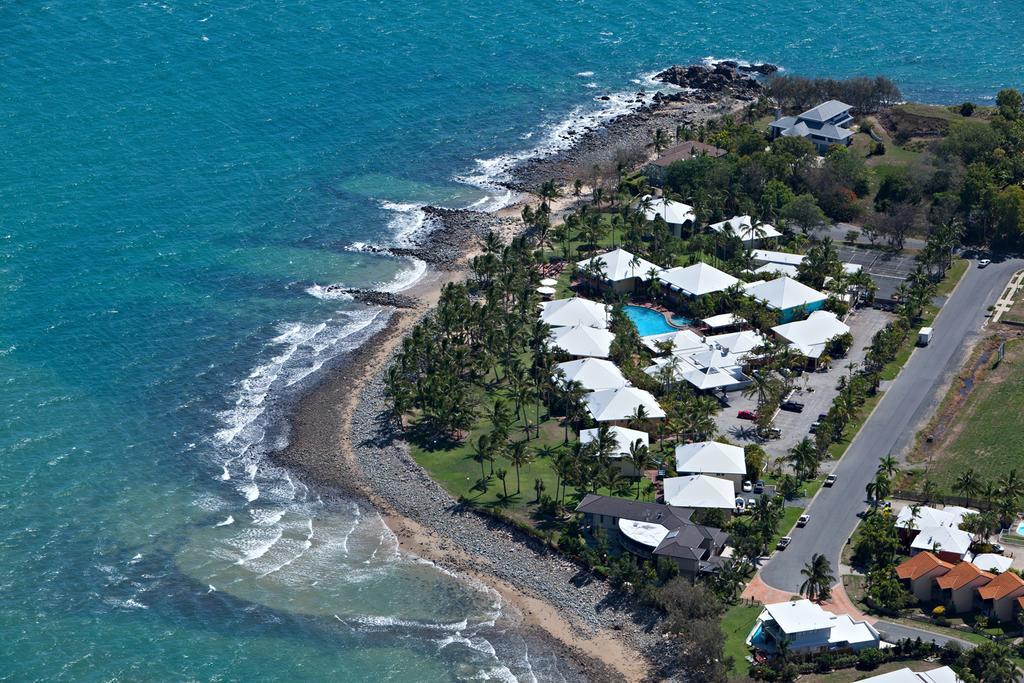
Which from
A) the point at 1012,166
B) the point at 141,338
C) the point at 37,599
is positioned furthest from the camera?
the point at 1012,166

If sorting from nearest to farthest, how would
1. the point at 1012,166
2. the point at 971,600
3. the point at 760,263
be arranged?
the point at 971,600 → the point at 760,263 → the point at 1012,166

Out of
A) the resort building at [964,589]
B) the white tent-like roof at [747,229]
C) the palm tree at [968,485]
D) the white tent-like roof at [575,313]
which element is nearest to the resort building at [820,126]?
the white tent-like roof at [747,229]

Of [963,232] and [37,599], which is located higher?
[963,232]

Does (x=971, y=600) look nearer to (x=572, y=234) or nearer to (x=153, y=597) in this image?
(x=153, y=597)

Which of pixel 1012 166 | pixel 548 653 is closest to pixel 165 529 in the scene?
pixel 548 653

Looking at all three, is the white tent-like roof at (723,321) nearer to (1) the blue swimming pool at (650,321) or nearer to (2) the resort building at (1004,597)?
(1) the blue swimming pool at (650,321)

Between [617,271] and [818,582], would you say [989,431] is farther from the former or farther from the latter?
[617,271]

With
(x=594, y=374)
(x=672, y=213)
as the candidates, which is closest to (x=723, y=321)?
(x=594, y=374)
